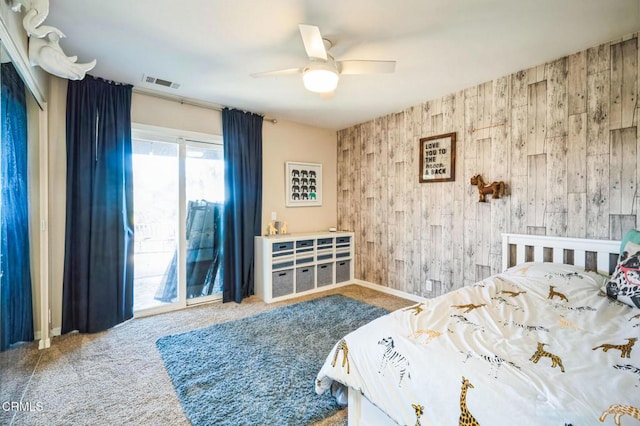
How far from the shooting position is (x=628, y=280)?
1.85m

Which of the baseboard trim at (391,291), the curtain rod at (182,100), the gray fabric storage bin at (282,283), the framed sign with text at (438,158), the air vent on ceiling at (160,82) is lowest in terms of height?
the baseboard trim at (391,291)

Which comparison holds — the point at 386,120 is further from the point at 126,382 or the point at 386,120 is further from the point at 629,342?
the point at 126,382

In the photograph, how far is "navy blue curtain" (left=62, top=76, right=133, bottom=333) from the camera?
2861 mm

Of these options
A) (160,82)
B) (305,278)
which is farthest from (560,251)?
(160,82)

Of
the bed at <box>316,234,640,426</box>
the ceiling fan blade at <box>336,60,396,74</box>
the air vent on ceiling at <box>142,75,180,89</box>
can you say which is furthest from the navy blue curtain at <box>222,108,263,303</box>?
the bed at <box>316,234,640,426</box>

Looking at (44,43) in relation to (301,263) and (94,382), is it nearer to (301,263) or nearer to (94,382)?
(94,382)

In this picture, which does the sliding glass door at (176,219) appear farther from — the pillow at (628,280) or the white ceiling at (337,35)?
the pillow at (628,280)

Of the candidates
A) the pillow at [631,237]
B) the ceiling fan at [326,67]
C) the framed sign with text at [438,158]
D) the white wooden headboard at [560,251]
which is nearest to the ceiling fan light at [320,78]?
the ceiling fan at [326,67]

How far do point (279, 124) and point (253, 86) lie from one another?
1257mm

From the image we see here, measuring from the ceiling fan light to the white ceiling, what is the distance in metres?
0.32

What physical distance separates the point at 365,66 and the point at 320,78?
349 mm

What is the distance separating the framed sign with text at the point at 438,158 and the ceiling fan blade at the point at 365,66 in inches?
63.8

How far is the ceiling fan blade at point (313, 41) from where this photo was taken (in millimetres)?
1758

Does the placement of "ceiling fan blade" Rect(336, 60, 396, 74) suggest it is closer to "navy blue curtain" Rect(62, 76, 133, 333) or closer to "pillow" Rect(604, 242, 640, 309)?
"pillow" Rect(604, 242, 640, 309)
